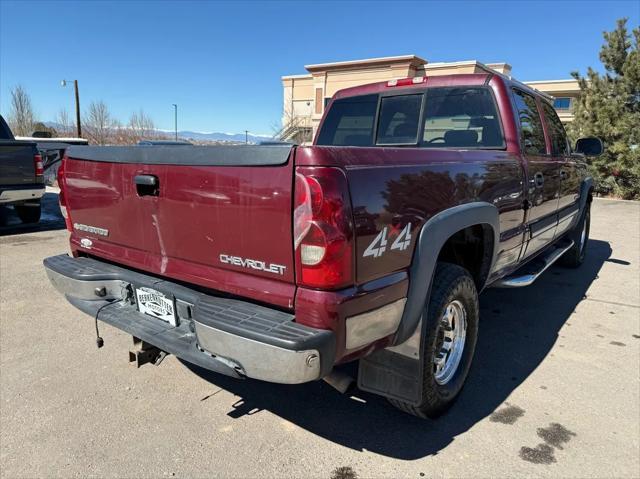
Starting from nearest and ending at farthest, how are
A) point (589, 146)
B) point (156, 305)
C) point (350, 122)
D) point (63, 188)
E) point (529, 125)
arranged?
point (156, 305), point (63, 188), point (529, 125), point (350, 122), point (589, 146)

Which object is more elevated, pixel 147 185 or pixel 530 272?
pixel 147 185

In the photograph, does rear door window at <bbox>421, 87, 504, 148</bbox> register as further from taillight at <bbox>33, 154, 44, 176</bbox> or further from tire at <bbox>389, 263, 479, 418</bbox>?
taillight at <bbox>33, 154, 44, 176</bbox>

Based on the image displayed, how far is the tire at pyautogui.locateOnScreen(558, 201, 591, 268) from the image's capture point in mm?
6059

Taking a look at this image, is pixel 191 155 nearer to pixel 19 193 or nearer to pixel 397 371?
pixel 397 371

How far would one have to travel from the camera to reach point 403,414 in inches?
110

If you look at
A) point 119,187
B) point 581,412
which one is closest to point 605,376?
point 581,412

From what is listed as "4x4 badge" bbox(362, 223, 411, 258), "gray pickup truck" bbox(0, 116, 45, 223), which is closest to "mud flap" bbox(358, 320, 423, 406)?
"4x4 badge" bbox(362, 223, 411, 258)

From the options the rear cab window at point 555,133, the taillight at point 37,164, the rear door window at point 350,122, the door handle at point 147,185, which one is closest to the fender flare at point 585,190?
the rear cab window at point 555,133

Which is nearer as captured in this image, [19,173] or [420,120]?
[420,120]

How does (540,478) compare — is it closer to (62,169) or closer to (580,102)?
(62,169)

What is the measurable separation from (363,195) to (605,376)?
2.67m

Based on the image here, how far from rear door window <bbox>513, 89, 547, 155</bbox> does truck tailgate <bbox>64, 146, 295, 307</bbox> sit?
250 centimetres

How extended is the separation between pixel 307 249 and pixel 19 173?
25.2 feet

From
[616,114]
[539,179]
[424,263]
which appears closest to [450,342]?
[424,263]
